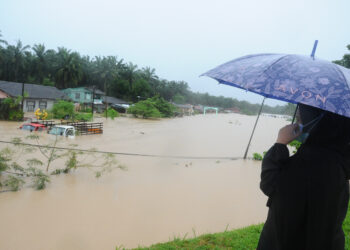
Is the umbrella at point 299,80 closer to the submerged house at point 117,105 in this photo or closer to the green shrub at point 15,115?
Answer: the green shrub at point 15,115

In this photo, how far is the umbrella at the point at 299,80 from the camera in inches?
63.0

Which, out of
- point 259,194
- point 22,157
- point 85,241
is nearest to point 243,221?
point 259,194

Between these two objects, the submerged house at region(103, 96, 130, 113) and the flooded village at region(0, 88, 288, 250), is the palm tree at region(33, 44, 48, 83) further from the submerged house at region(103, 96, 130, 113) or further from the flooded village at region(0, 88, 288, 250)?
the flooded village at region(0, 88, 288, 250)

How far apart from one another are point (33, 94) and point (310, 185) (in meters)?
32.6

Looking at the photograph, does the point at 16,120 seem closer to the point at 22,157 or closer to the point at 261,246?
the point at 22,157

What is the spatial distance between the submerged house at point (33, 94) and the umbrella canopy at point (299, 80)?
29786 millimetres

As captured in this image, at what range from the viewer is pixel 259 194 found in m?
9.17

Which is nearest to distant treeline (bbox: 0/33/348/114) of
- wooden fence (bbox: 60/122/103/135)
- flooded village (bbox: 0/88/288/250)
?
wooden fence (bbox: 60/122/103/135)

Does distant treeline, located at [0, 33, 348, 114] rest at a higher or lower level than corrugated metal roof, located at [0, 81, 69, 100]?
higher

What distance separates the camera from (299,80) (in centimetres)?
174

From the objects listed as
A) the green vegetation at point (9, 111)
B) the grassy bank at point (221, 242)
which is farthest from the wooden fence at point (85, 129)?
the grassy bank at point (221, 242)

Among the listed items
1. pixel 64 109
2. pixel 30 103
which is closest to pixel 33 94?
pixel 30 103

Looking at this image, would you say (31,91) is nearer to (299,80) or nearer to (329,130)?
(299,80)

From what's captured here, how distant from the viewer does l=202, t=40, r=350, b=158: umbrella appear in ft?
5.25
